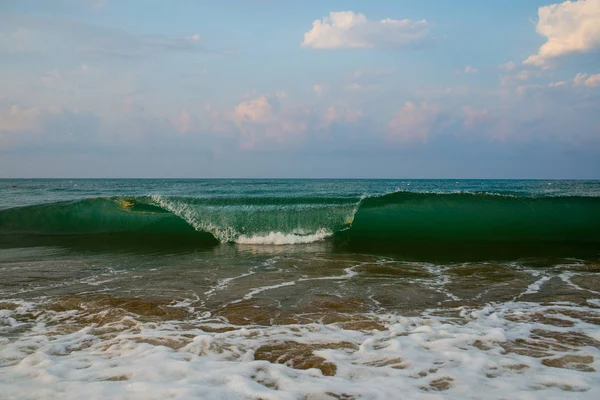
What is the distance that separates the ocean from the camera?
129 inches

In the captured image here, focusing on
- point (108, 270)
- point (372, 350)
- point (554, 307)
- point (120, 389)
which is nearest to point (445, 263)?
point (554, 307)

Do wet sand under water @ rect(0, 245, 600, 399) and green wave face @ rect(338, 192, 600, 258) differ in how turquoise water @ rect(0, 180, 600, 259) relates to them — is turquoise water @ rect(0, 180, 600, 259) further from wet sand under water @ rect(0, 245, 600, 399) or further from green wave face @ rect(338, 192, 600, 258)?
wet sand under water @ rect(0, 245, 600, 399)

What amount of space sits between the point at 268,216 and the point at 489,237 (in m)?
7.23

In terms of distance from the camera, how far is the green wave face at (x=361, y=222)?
12.9 m

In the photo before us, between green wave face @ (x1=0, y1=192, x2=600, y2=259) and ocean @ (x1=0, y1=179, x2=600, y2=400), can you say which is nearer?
ocean @ (x1=0, y1=179, x2=600, y2=400)

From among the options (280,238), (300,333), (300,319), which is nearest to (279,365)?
(300,333)

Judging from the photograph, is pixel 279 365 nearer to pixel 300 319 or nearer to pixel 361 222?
pixel 300 319

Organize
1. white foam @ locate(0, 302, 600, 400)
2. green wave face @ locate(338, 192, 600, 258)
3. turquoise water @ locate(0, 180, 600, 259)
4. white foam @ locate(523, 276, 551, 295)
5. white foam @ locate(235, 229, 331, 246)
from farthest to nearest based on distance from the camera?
white foam @ locate(235, 229, 331, 246)
turquoise water @ locate(0, 180, 600, 259)
green wave face @ locate(338, 192, 600, 258)
white foam @ locate(523, 276, 551, 295)
white foam @ locate(0, 302, 600, 400)

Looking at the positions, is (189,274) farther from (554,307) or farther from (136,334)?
(554,307)

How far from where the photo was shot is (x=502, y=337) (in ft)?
14.1

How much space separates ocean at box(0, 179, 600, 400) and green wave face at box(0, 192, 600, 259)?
26 centimetres

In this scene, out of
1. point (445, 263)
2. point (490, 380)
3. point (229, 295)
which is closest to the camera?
point (490, 380)

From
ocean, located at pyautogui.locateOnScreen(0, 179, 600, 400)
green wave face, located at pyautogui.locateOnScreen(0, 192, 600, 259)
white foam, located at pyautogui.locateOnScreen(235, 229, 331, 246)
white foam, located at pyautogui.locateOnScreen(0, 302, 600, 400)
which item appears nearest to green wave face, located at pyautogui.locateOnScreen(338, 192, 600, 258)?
green wave face, located at pyautogui.locateOnScreen(0, 192, 600, 259)

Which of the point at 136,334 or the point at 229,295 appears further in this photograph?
the point at 229,295
